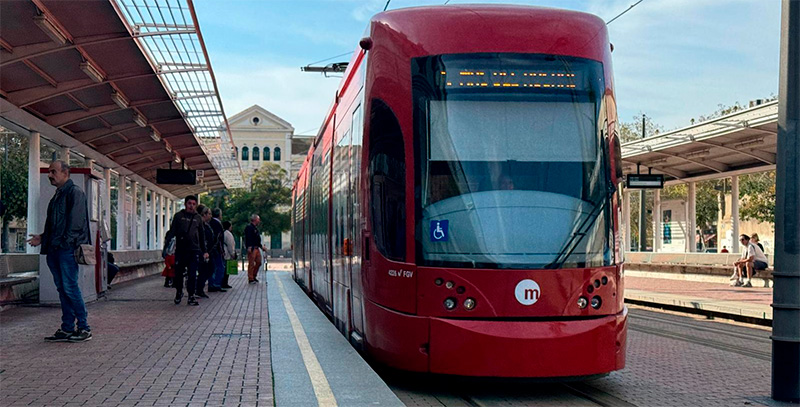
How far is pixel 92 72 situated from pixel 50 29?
271 centimetres

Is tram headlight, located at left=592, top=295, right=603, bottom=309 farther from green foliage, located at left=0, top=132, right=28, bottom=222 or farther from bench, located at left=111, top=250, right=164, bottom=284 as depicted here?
green foliage, located at left=0, top=132, right=28, bottom=222

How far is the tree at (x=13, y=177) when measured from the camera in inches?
1009

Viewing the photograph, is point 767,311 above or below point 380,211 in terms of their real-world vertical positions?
below

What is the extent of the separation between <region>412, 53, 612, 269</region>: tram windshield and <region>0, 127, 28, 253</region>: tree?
1853cm

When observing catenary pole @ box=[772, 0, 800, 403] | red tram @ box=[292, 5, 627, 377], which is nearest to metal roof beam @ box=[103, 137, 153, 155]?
red tram @ box=[292, 5, 627, 377]

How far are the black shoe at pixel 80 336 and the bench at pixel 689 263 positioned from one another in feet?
68.1

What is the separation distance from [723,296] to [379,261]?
49.7 ft

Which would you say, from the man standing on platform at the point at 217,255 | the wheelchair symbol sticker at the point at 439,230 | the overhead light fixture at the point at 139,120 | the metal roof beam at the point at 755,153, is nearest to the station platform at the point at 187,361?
the wheelchair symbol sticker at the point at 439,230

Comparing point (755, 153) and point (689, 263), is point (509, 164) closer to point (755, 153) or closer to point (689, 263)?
point (755, 153)

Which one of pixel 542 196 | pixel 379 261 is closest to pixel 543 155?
pixel 542 196

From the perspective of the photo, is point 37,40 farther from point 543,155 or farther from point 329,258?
point 543,155

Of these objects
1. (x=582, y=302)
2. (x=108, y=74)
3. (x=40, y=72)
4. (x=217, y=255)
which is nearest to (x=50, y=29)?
(x=40, y=72)

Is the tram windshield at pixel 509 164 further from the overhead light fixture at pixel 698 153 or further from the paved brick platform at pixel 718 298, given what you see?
the overhead light fixture at pixel 698 153

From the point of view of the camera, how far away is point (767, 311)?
1648 centimetres
